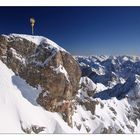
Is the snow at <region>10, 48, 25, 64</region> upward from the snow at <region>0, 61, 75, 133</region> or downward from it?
upward

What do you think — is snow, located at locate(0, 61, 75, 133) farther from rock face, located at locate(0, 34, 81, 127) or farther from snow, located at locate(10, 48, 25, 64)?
snow, located at locate(10, 48, 25, 64)

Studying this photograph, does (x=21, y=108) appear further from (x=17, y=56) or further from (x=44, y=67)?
(x=17, y=56)

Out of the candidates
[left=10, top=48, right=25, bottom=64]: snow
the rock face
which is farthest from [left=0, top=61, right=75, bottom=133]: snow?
[left=10, top=48, right=25, bottom=64]: snow

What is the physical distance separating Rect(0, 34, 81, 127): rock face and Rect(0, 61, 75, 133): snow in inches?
22.7

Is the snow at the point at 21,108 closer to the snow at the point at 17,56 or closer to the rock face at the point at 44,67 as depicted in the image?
the rock face at the point at 44,67

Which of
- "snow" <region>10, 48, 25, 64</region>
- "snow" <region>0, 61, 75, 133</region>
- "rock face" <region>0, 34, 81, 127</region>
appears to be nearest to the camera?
"snow" <region>0, 61, 75, 133</region>

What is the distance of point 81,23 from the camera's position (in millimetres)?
19906

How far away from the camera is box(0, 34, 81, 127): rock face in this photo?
28.0m

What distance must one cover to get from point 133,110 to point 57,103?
23.3m

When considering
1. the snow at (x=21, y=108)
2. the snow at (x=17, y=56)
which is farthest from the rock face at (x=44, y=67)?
the snow at (x=21, y=108)

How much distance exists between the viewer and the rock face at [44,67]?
28.0 meters

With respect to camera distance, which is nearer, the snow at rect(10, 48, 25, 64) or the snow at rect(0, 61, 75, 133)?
the snow at rect(0, 61, 75, 133)

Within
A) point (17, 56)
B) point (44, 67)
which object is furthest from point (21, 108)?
point (17, 56)

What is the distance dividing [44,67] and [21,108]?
2750 mm
